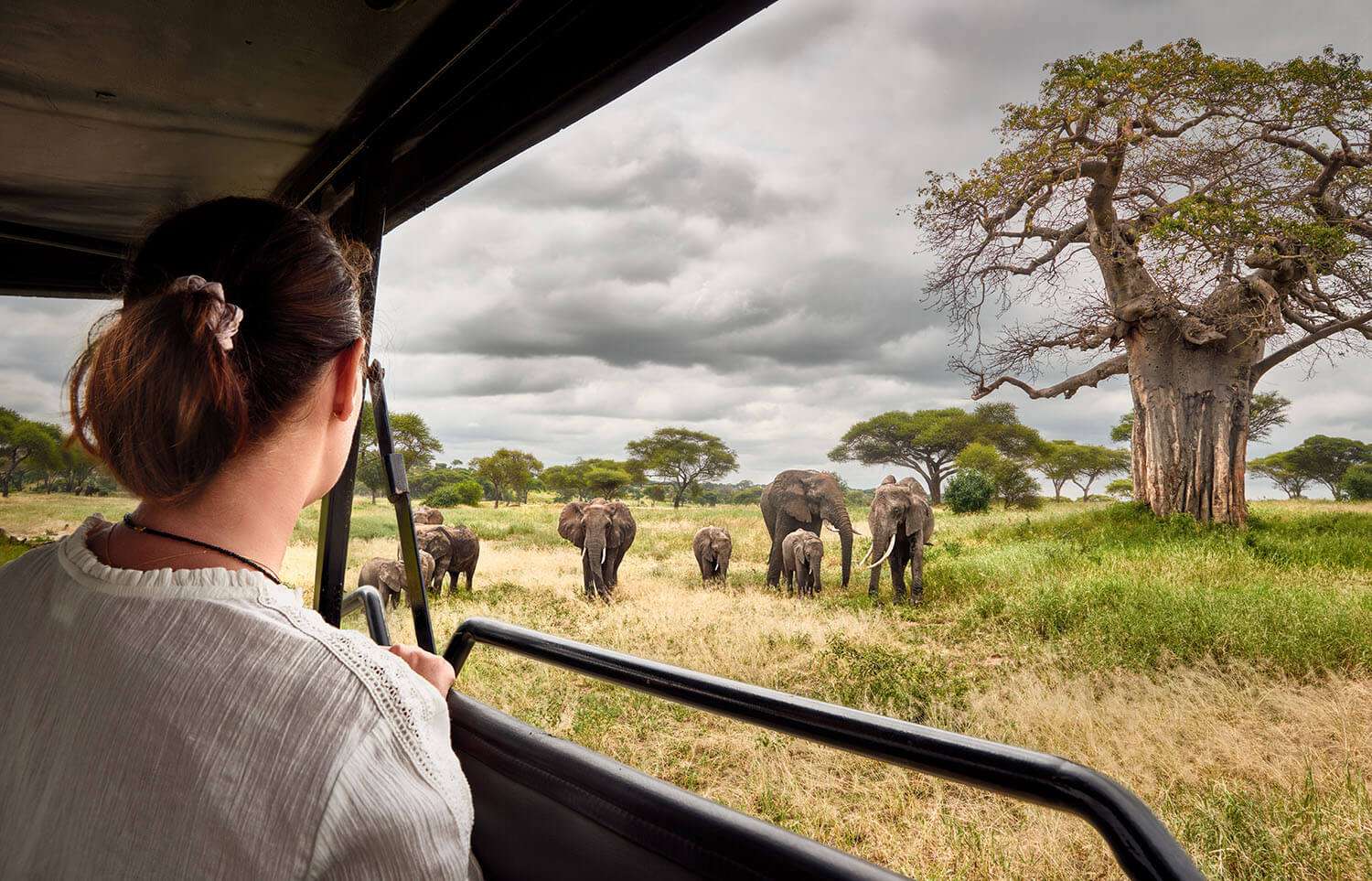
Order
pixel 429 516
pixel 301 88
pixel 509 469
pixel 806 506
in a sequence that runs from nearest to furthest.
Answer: pixel 301 88, pixel 429 516, pixel 806 506, pixel 509 469

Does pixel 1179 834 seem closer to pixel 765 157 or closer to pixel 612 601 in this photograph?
pixel 765 157

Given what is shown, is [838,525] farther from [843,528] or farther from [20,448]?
[20,448]

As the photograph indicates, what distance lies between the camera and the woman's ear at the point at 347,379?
0.62 meters

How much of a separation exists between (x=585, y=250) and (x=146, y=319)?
5.37m

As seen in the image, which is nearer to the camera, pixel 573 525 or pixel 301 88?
pixel 301 88

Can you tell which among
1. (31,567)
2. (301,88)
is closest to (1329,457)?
(301,88)

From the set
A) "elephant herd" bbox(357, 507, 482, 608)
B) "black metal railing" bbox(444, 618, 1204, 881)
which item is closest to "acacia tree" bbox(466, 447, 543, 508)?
"elephant herd" bbox(357, 507, 482, 608)

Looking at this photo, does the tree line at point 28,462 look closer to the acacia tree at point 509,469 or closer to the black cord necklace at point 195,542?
the black cord necklace at point 195,542

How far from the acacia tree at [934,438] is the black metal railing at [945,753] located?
21.8 feet

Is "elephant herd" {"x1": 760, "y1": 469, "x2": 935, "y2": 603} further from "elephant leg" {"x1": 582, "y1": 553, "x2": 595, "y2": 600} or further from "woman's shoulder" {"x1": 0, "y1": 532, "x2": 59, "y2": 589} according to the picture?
"woman's shoulder" {"x1": 0, "y1": 532, "x2": 59, "y2": 589}

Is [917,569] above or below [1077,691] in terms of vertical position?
above

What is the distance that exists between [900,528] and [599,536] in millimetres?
2460

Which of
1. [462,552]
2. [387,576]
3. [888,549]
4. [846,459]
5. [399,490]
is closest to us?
[399,490]

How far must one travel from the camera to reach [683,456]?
12141mm
